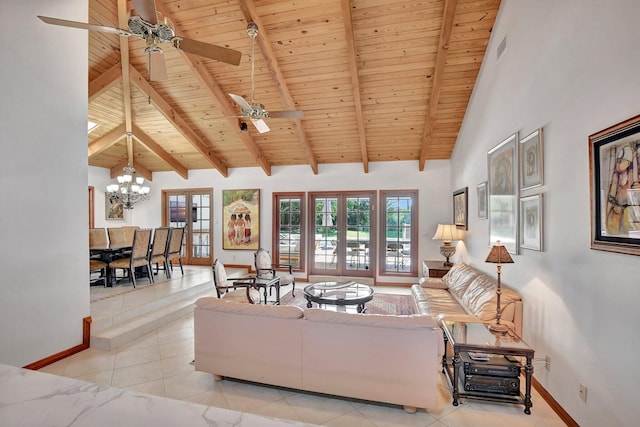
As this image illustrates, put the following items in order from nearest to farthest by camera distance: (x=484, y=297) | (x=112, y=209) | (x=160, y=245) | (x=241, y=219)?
(x=484, y=297) → (x=160, y=245) → (x=241, y=219) → (x=112, y=209)

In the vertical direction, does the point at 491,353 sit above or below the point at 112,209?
below

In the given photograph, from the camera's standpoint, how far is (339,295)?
156 inches

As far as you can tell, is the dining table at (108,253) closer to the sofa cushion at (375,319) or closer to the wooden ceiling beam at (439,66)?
the sofa cushion at (375,319)

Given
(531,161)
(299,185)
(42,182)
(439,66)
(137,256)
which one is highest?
(439,66)

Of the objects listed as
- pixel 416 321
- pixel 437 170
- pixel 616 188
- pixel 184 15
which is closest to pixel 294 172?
pixel 437 170

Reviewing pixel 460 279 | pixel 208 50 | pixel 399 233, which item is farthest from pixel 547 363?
pixel 399 233

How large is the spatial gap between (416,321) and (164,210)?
7.54 meters

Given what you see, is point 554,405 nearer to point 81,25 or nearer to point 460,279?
point 460,279

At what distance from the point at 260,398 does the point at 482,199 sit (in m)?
3.74

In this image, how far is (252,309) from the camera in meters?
2.55

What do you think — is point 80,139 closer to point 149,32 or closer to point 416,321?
point 149,32

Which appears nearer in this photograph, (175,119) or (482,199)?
(482,199)

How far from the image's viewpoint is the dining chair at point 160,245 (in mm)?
5582

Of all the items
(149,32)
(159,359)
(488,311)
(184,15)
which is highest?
(184,15)
